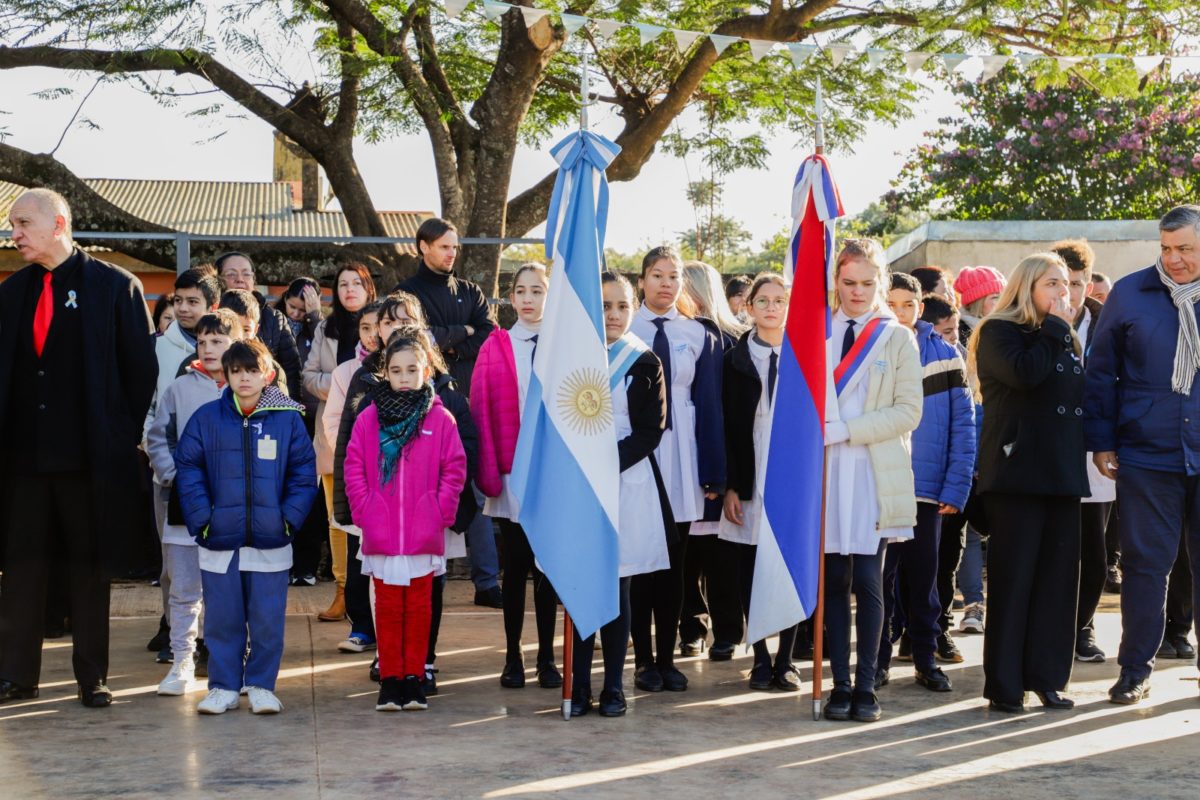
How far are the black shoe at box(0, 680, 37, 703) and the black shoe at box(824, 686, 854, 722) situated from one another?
3385 mm

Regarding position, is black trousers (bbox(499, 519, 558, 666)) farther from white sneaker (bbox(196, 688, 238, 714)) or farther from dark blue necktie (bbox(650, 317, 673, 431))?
white sneaker (bbox(196, 688, 238, 714))

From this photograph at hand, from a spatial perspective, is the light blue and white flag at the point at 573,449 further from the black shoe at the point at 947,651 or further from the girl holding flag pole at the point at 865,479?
the black shoe at the point at 947,651

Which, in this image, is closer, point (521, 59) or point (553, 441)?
point (553, 441)

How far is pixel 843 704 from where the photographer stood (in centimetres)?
626

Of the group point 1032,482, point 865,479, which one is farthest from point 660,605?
point 1032,482

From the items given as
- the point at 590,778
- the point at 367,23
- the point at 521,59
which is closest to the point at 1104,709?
the point at 590,778

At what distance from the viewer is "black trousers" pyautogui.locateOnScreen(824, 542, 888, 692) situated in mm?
6302

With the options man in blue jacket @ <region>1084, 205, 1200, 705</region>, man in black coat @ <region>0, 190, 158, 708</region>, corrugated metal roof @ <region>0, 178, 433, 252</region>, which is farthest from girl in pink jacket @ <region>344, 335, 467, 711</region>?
corrugated metal roof @ <region>0, 178, 433, 252</region>

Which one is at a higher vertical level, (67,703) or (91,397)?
(91,397)

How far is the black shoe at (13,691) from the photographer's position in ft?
21.1

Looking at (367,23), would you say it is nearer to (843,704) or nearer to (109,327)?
(109,327)

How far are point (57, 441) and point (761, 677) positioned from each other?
325 centimetres

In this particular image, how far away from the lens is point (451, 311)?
837 cm

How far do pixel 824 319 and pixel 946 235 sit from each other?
7.50 meters
